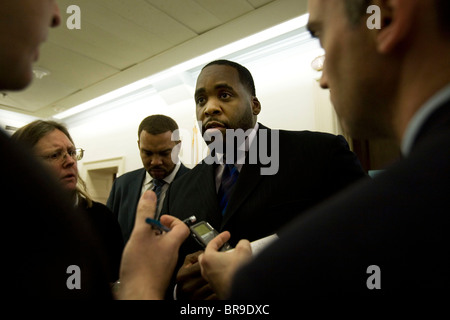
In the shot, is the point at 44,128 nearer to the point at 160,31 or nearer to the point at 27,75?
Answer: the point at 27,75

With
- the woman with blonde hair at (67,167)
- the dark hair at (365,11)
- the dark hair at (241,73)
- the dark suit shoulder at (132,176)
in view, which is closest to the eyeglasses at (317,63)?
the dark hair at (241,73)

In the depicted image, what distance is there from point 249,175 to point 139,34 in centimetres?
220

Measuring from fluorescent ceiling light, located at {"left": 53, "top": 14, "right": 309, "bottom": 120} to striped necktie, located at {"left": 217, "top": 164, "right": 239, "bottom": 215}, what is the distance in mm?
1767

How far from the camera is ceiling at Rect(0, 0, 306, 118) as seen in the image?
90.0 inches

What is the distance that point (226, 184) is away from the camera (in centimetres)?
118

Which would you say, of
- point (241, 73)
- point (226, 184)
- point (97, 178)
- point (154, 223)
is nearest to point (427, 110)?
point (154, 223)

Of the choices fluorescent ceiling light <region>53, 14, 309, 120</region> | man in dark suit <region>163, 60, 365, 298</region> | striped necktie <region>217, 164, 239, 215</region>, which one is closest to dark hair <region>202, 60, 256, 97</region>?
man in dark suit <region>163, 60, 365, 298</region>

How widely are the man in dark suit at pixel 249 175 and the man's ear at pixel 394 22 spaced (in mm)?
639

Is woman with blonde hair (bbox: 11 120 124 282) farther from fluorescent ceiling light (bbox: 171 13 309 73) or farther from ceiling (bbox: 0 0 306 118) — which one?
fluorescent ceiling light (bbox: 171 13 309 73)

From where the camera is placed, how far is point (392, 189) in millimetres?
283

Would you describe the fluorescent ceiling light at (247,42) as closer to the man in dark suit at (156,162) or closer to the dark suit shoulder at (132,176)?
the man in dark suit at (156,162)

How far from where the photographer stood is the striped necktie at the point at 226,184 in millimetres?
1126

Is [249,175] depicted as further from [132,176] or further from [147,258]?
[132,176]
